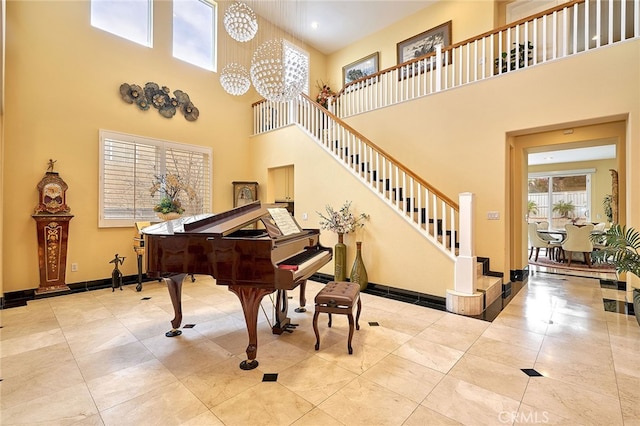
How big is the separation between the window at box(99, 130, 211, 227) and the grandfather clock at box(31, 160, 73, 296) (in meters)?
0.55

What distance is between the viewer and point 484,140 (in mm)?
4637

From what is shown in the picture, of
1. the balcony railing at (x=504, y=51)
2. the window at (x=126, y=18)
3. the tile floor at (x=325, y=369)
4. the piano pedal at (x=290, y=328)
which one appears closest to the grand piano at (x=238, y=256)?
the tile floor at (x=325, y=369)

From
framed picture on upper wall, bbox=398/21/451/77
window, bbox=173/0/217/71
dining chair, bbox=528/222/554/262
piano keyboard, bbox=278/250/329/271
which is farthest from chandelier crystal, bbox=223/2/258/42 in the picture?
dining chair, bbox=528/222/554/262

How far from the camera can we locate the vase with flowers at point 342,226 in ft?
15.6

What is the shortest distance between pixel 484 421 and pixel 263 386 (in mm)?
1439

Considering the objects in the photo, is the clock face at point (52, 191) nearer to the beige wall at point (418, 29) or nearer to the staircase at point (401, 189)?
the staircase at point (401, 189)

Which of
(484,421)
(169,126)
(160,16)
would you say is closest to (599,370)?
(484,421)

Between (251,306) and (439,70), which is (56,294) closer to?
(251,306)

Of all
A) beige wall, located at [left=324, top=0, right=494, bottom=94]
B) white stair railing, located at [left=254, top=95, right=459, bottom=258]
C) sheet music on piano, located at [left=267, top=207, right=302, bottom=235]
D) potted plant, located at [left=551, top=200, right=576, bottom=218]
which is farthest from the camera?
potted plant, located at [left=551, top=200, right=576, bottom=218]

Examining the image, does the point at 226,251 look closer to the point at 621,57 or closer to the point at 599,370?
the point at 599,370

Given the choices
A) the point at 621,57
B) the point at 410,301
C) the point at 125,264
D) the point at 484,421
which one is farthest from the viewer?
the point at 125,264

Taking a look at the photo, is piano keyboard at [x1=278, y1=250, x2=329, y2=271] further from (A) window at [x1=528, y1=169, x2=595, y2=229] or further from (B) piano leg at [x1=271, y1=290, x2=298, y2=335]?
(A) window at [x1=528, y1=169, x2=595, y2=229]

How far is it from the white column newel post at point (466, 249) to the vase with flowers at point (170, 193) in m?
4.47

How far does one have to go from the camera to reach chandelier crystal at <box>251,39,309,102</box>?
3.24 meters
